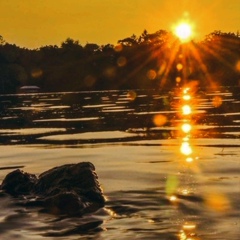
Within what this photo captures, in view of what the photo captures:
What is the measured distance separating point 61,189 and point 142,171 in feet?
11.3

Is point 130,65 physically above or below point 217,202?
above

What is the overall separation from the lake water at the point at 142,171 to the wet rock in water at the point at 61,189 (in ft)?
1.06

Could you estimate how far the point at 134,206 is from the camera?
10.9 m

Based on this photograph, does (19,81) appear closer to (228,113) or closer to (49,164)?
(228,113)

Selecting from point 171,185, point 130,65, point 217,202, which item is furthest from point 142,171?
point 130,65

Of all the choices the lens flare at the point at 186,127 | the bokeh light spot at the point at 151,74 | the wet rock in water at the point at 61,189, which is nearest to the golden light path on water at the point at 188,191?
the wet rock in water at the point at 61,189

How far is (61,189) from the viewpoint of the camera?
11.9 metres

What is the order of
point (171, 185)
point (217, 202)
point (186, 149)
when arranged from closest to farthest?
point (217, 202) < point (171, 185) < point (186, 149)

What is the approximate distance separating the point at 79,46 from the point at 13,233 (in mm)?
168547

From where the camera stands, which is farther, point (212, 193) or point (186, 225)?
point (212, 193)

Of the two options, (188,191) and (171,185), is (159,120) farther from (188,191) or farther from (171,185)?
(188,191)

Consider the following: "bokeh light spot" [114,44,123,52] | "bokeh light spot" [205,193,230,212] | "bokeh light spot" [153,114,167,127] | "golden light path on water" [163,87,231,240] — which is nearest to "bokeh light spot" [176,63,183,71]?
"bokeh light spot" [114,44,123,52]

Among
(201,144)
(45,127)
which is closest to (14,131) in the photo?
(45,127)

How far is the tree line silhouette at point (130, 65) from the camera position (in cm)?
11431
